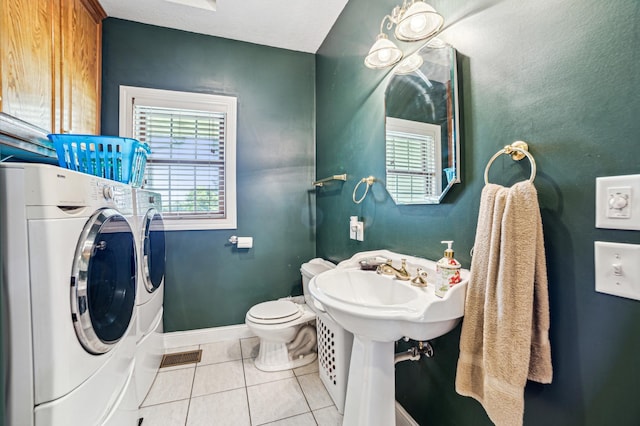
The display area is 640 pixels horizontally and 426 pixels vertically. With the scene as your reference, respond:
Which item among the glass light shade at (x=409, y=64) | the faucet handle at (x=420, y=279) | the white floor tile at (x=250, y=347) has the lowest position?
the white floor tile at (x=250, y=347)

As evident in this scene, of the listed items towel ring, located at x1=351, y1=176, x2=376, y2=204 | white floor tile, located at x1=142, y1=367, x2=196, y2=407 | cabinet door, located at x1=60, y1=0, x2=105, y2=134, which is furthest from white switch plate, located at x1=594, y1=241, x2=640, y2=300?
cabinet door, located at x1=60, y1=0, x2=105, y2=134

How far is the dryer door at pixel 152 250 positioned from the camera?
164 cm

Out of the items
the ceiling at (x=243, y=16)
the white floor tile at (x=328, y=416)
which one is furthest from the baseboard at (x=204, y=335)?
the ceiling at (x=243, y=16)

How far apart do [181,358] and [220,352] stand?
0.29 meters

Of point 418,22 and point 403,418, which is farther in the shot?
point 403,418

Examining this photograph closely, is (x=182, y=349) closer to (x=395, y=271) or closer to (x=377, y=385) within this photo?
(x=377, y=385)

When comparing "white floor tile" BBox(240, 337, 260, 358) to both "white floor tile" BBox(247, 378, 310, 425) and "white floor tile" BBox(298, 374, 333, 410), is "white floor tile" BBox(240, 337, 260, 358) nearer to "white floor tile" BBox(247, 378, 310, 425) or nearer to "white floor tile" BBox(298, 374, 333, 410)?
"white floor tile" BBox(247, 378, 310, 425)

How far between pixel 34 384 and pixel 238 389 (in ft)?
4.05

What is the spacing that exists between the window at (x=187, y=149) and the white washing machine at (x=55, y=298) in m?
1.28

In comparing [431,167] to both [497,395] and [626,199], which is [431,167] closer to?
[626,199]

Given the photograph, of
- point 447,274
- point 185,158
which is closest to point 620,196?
point 447,274

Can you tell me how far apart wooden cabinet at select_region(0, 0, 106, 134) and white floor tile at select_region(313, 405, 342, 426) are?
2165 mm

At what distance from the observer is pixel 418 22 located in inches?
43.6

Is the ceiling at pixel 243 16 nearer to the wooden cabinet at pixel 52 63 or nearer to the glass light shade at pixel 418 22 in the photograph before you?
the wooden cabinet at pixel 52 63
